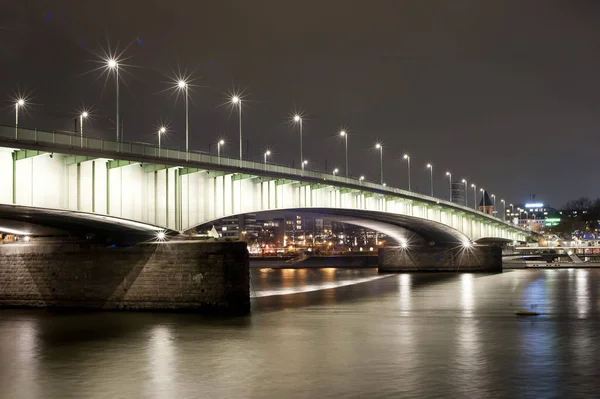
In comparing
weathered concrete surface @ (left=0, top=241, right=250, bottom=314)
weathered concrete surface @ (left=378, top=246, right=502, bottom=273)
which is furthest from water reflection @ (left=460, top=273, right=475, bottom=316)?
weathered concrete surface @ (left=378, top=246, right=502, bottom=273)

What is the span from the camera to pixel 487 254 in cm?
10744

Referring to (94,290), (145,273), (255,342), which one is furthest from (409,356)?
(94,290)

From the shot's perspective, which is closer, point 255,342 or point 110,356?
point 110,356

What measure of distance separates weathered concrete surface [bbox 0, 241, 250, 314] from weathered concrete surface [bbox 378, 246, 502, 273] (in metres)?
63.4

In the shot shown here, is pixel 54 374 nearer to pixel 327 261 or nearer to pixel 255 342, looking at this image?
pixel 255 342

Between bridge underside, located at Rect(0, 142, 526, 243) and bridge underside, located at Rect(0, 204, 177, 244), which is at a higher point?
bridge underside, located at Rect(0, 142, 526, 243)

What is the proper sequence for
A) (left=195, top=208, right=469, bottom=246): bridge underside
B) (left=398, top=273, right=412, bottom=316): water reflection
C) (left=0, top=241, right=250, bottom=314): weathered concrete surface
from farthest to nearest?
(left=195, top=208, right=469, bottom=246): bridge underside < (left=398, top=273, right=412, bottom=316): water reflection < (left=0, top=241, right=250, bottom=314): weathered concrete surface

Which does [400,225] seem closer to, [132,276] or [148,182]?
[132,276]

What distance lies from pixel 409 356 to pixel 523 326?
1243cm

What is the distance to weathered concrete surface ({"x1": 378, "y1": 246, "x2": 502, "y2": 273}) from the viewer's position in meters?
107

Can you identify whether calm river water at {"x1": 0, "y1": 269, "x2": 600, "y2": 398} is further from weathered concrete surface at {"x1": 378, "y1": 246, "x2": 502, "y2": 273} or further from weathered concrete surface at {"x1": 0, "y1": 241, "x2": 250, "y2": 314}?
weathered concrete surface at {"x1": 378, "y1": 246, "x2": 502, "y2": 273}

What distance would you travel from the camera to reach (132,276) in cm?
4888

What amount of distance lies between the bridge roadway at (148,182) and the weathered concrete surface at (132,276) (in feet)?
8.65

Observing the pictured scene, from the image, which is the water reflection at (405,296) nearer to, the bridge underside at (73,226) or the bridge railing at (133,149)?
the bridge railing at (133,149)
